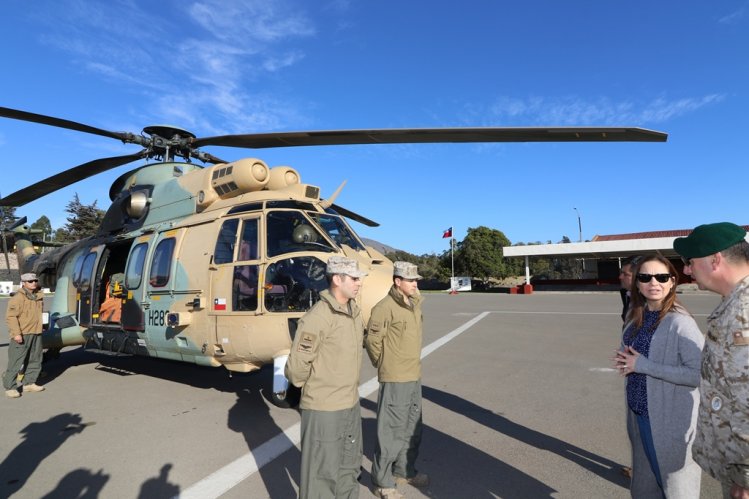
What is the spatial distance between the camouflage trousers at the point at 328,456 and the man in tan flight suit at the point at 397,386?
625 millimetres

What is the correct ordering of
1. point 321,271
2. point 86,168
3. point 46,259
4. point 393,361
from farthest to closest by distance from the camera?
point 46,259 → point 86,168 → point 321,271 → point 393,361

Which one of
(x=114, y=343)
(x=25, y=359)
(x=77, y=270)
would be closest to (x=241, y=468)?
(x=114, y=343)

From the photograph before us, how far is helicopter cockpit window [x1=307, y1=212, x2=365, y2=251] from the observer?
17.6ft

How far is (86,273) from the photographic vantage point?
715 centimetres

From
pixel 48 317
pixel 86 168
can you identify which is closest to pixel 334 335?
pixel 86 168

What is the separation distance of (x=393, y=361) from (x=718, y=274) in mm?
2257

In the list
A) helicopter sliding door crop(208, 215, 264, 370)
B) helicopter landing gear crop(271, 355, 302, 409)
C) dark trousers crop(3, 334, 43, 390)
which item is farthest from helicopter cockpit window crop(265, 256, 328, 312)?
dark trousers crop(3, 334, 43, 390)

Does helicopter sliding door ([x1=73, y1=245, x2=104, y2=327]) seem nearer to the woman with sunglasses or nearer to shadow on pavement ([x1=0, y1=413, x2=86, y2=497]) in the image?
shadow on pavement ([x1=0, y1=413, x2=86, y2=497])

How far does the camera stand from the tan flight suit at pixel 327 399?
8.51 ft

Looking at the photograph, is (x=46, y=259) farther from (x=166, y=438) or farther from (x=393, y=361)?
(x=393, y=361)

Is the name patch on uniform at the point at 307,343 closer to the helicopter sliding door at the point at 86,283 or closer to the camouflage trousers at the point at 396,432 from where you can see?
the camouflage trousers at the point at 396,432

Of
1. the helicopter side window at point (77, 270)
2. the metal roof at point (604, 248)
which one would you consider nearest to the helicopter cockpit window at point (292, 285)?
the helicopter side window at point (77, 270)

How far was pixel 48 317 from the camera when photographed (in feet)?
23.8

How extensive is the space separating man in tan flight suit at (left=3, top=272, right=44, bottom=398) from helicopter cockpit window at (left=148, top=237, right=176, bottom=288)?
202 centimetres
